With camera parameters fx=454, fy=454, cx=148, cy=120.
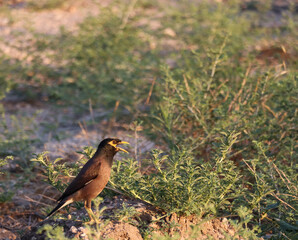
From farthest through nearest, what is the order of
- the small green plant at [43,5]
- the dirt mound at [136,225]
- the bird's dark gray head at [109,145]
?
the small green plant at [43,5] → the bird's dark gray head at [109,145] → the dirt mound at [136,225]

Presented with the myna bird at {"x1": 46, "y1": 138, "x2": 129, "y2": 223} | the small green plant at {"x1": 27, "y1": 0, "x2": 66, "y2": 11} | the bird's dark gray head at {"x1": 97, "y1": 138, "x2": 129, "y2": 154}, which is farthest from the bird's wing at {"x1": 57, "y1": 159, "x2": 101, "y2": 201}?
the small green plant at {"x1": 27, "y1": 0, "x2": 66, "y2": 11}

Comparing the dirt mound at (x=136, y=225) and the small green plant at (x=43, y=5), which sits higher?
the dirt mound at (x=136, y=225)

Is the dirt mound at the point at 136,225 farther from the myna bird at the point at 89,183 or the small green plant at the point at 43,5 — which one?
the small green plant at the point at 43,5

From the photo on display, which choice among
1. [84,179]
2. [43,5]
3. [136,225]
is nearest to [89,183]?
[84,179]

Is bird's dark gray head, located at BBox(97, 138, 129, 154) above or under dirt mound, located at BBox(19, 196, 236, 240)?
above

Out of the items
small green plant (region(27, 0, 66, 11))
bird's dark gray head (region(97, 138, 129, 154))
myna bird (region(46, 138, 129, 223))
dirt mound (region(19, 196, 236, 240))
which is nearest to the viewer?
dirt mound (region(19, 196, 236, 240))

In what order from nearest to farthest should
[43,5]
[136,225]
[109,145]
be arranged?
[136,225], [109,145], [43,5]

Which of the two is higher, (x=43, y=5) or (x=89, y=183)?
(x=89, y=183)

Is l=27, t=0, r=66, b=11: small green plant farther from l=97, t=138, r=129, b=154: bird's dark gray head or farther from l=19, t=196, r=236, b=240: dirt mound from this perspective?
l=19, t=196, r=236, b=240: dirt mound

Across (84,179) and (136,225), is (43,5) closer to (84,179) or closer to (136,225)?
(84,179)

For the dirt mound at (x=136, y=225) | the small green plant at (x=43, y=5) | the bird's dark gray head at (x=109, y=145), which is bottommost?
the small green plant at (x=43, y=5)

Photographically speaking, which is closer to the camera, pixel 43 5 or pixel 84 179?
pixel 84 179

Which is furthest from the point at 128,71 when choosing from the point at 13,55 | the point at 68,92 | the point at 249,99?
the point at 13,55

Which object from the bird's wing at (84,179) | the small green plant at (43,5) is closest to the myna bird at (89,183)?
the bird's wing at (84,179)
